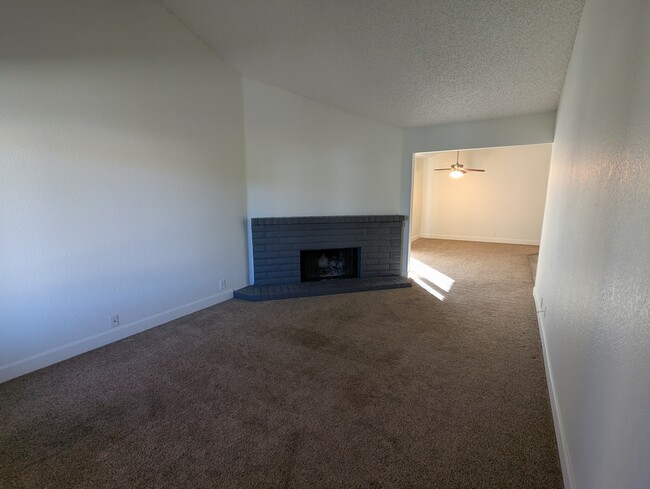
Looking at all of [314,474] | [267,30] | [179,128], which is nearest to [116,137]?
[179,128]

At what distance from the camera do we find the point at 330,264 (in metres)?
4.64

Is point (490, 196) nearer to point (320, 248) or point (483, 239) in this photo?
point (483, 239)

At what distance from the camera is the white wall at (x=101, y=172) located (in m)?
2.08

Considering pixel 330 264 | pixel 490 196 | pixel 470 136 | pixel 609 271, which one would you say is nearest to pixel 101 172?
pixel 330 264

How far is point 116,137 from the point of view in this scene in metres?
2.55

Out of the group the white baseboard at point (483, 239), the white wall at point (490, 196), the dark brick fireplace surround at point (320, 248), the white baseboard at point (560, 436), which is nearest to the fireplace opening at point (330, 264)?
the dark brick fireplace surround at point (320, 248)

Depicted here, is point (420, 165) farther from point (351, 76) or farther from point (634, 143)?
point (634, 143)

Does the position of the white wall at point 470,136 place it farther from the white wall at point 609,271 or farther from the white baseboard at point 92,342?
the white baseboard at point 92,342

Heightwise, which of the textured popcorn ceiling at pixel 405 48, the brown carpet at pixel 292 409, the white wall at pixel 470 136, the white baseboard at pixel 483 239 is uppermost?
the textured popcorn ceiling at pixel 405 48

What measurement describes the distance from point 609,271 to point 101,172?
327 centimetres

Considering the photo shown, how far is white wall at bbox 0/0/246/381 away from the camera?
208 cm

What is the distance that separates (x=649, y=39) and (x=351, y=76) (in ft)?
8.89

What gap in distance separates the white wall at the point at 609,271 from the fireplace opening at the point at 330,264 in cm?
302

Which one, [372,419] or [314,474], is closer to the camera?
[314,474]
